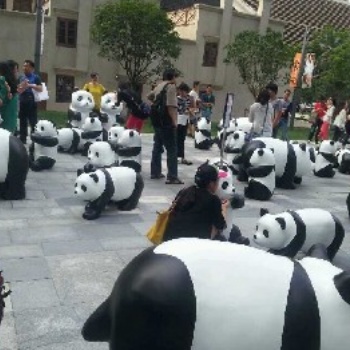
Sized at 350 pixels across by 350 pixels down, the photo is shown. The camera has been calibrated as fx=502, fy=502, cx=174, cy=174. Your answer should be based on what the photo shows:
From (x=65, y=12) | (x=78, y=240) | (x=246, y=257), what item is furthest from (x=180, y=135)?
(x=65, y=12)

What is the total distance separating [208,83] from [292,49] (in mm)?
4099

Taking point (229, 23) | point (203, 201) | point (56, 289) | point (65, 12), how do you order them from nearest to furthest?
1. point (203, 201)
2. point (56, 289)
3. point (65, 12)
4. point (229, 23)

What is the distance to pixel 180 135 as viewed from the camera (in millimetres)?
8812

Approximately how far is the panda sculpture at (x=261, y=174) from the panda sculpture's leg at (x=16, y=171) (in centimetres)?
306

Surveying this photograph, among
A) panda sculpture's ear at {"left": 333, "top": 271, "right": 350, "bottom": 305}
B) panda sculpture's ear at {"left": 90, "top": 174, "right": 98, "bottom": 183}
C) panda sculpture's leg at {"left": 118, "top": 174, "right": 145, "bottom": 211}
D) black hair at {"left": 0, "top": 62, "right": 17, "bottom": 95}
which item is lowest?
panda sculpture's leg at {"left": 118, "top": 174, "right": 145, "bottom": 211}

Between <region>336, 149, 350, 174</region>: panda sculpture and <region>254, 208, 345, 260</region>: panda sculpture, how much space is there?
5.28m

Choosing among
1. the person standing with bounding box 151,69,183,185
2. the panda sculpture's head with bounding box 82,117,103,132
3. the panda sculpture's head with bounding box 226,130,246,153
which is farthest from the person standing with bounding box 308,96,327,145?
the person standing with bounding box 151,69,183,185

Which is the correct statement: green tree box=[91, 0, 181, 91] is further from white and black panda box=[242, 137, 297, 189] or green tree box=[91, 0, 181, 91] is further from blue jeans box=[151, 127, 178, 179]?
white and black panda box=[242, 137, 297, 189]

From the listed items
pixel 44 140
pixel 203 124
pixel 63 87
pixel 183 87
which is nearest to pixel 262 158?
pixel 183 87

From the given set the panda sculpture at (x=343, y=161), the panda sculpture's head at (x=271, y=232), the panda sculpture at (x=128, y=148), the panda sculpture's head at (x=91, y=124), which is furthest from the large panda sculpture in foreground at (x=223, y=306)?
the panda sculpture at (x=343, y=161)

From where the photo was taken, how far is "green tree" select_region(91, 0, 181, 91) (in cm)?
1794

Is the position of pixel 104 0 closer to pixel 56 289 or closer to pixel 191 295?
pixel 56 289

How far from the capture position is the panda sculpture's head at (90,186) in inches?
212

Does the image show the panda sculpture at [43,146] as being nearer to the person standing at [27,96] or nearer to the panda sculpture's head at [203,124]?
the person standing at [27,96]
